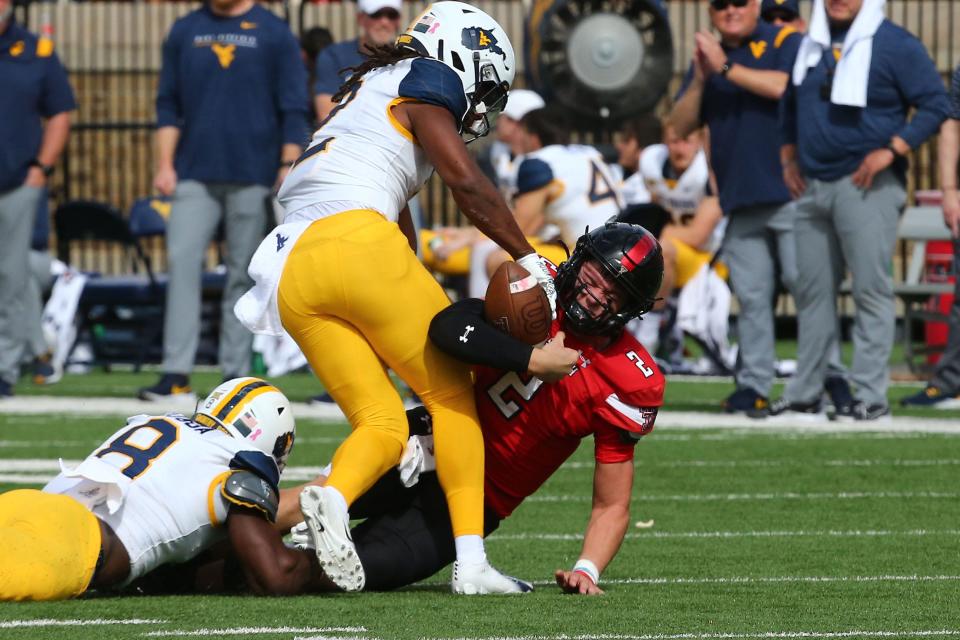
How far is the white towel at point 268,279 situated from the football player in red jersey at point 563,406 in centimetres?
51

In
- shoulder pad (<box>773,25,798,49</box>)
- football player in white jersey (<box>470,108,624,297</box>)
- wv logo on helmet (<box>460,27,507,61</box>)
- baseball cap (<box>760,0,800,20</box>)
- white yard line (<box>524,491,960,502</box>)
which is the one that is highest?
wv logo on helmet (<box>460,27,507,61</box>)

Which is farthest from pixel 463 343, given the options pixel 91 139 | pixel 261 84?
pixel 91 139

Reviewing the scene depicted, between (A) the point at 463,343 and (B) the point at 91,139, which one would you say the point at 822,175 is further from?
(B) the point at 91,139

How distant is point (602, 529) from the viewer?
4867mm

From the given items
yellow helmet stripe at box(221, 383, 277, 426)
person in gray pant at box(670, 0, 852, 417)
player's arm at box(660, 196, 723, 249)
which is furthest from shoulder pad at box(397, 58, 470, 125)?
player's arm at box(660, 196, 723, 249)

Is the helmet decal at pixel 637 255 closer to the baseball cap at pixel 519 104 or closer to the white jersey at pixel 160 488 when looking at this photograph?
the white jersey at pixel 160 488

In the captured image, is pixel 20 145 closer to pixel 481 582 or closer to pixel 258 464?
pixel 258 464

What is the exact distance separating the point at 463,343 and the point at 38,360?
8.42 m

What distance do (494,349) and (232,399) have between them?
78 centimetres

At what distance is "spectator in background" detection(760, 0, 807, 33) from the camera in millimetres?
10594

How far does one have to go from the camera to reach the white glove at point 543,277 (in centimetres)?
493

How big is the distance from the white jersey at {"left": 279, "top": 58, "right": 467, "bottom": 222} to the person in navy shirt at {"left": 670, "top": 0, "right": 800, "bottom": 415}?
14.9 ft

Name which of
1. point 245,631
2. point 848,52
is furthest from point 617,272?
point 848,52

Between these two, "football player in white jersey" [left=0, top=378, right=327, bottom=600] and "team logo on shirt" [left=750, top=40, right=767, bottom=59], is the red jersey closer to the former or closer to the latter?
"football player in white jersey" [left=0, top=378, right=327, bottom=600]
